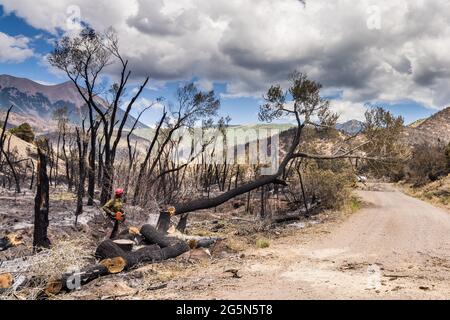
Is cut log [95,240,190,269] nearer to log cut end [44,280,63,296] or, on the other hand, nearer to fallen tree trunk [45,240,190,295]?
fallen tree trunk [45,240,190,295]

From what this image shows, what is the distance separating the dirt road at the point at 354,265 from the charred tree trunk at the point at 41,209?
6.64 meters

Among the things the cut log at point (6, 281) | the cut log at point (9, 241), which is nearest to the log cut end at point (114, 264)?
the cut log at point (6, 281)

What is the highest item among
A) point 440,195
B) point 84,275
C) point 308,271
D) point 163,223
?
point 440,195

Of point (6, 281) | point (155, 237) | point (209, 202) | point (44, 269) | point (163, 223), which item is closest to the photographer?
point (6, 281)

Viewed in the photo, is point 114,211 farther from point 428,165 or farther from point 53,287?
point 428,165

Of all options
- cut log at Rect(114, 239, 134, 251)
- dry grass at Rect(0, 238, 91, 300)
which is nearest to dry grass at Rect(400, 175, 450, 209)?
cut log at Rect(114, 239, 134, 251)

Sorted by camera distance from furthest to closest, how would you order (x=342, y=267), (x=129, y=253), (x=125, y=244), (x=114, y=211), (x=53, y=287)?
(x=114, y=211) → (x=125, y=244) → (x=129, y=253) → (x=342, y=267) → (x=53, y=287)

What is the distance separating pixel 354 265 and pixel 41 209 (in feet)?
31.3

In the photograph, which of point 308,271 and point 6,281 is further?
point 308,271

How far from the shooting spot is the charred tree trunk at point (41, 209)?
13.7 m

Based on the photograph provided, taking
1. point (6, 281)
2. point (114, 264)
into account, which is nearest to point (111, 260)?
point (114, 264)

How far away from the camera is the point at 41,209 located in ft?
45.9

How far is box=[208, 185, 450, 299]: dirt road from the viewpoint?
8383 mm
